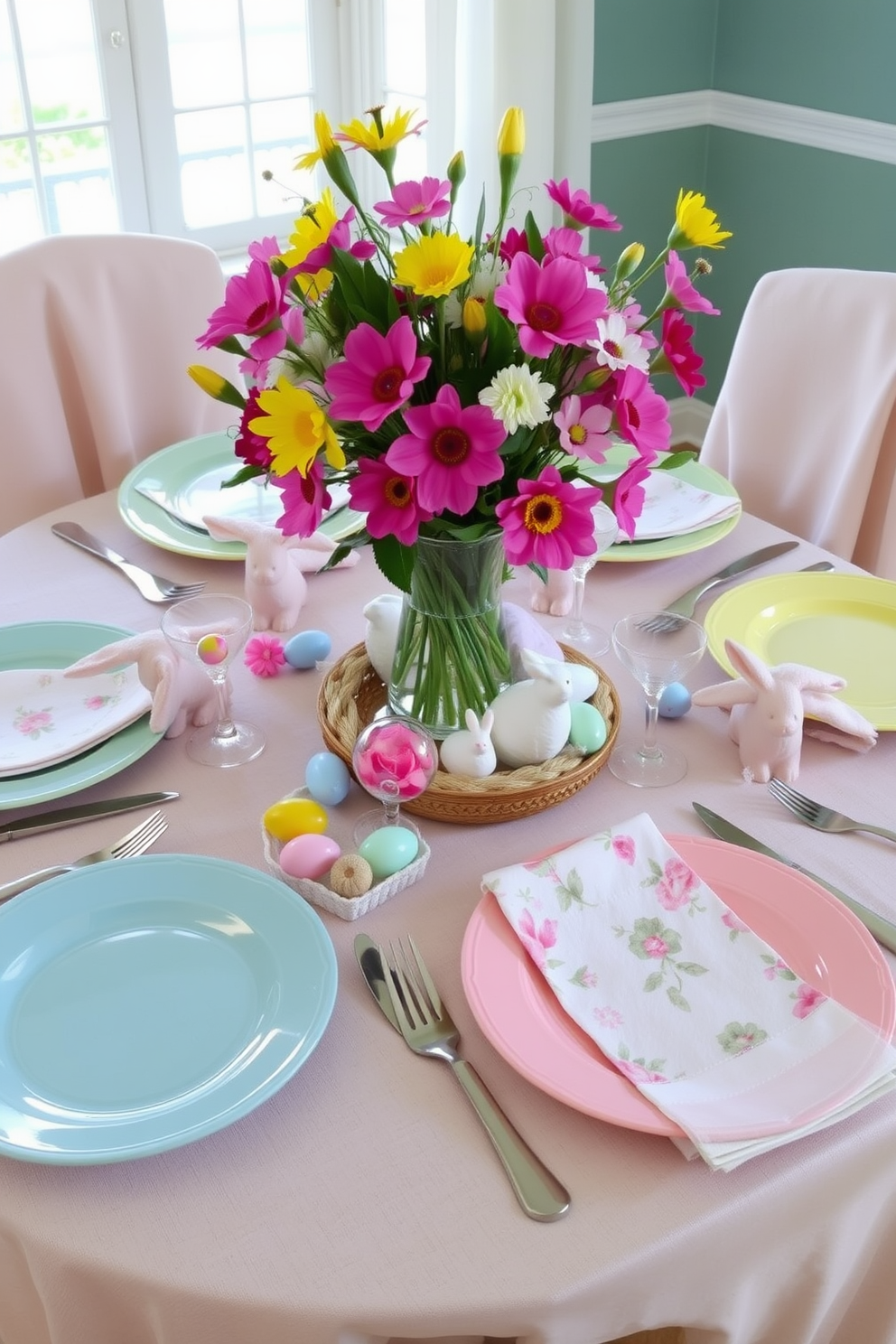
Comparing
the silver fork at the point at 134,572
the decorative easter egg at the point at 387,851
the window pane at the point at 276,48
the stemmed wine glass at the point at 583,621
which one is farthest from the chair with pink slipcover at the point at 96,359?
the window pane at the point at 276,48

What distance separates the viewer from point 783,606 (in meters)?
1.38

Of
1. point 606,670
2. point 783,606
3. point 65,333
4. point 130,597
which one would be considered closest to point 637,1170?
point 606,670

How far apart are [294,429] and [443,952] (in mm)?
415

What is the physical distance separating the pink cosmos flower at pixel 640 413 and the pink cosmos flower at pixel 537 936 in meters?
0.37

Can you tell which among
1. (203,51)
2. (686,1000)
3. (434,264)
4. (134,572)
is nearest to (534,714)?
(686,1000)

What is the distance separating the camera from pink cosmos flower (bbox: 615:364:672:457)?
92 centimetres

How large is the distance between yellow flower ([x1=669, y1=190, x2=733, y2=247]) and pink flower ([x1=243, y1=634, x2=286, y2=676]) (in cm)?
57

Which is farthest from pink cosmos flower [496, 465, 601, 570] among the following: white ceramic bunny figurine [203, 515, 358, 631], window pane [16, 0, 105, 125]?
window pane [16, 0, 105, 125]

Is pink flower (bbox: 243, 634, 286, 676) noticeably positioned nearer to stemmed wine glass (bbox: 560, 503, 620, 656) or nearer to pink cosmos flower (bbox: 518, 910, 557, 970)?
stemmed wine glass (bbox: 560, 503, 620, 656)

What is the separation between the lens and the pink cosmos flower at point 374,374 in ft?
2.85

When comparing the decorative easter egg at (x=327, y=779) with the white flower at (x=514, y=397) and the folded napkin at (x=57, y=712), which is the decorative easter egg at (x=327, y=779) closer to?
the folded napkin at (x=57, y=712)

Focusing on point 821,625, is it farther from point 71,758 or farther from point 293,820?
point 71,758

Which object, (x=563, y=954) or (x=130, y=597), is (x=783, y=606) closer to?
(x=563, y=954)

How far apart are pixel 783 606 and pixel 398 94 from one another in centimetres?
216
